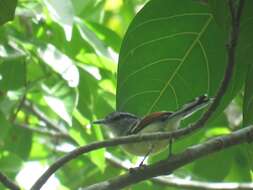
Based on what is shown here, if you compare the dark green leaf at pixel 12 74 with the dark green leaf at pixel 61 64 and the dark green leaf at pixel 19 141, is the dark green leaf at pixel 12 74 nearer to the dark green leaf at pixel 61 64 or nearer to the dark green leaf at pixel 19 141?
the dark green leaf at pixel 61 64

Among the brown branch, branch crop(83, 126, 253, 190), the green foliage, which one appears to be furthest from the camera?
the green foliage

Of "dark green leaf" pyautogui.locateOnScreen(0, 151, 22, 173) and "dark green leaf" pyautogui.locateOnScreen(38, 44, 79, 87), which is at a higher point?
"dark green leaf" pyautogui.locateOnScreen(38, 44, 79, 87)

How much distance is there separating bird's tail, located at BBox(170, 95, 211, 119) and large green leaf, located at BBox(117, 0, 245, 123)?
108 mm

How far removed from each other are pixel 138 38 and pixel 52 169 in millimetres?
666

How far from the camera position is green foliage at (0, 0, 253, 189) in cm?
230

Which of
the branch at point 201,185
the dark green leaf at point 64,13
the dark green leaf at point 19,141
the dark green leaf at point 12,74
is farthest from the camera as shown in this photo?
the dark green leaf at point 19,141

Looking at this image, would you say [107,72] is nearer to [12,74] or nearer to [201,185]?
[12,74]

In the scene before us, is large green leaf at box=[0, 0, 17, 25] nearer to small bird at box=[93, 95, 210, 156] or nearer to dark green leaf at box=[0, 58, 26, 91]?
small bird at box=[93, 95, 210, 156]

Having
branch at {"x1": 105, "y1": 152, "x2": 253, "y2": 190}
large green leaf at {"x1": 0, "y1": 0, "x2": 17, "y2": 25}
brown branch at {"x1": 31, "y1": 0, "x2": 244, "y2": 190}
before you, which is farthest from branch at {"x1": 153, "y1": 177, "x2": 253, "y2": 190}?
large green leaf at {"x1": 0, "y1": 0, "x2": 17, "y2": 25}

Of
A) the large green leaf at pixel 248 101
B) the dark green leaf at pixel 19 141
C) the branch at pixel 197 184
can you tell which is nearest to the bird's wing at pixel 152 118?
the large green leaf at pixel 248 101

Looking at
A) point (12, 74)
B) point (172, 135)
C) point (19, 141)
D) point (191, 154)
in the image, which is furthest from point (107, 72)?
point (172, 135)

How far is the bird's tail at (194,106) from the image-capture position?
219 centimetres

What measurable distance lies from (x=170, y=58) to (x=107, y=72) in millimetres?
1111

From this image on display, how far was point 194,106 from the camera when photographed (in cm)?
222
